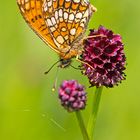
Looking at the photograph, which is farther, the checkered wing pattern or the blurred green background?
the blurred green background

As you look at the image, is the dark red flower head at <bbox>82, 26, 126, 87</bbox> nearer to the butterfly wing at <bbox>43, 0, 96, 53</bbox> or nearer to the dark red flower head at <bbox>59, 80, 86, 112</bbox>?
the dark red flower head at <bbox>59, 80, 86, 112</bbox>

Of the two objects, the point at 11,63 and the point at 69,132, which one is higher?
the point at 11,63

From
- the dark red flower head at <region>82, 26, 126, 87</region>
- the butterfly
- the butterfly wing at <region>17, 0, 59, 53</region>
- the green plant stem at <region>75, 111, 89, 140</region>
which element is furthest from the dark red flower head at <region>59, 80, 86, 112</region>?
the butterfly wing at <region>17, 0, 59, 53</region>

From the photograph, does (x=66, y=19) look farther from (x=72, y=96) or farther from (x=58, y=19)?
(x=72, y=96)

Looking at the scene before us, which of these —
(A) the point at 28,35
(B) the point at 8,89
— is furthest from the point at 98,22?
(B) the point at 8,89

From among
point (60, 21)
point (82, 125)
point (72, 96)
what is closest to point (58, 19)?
point (60, 21)

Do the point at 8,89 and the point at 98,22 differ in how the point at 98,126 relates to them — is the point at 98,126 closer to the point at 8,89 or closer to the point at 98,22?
the point at 8,89
